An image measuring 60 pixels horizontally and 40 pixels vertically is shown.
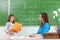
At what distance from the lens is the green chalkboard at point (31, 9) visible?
452 centimetres

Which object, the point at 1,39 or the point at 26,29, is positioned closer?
the point at 1,39

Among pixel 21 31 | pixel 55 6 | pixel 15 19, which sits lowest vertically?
pixel 21 31

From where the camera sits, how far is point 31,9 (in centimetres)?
454

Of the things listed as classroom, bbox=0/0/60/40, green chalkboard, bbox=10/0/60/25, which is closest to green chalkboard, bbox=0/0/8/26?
classroom, bbox=0/0/60/40

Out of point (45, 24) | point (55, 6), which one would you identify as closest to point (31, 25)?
point (55, 6)

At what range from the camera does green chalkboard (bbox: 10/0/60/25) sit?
4520 millimetres

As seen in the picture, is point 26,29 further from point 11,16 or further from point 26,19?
point 11,16

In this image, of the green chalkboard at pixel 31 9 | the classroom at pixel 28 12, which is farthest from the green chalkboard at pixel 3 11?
the green chalkboard at pixel 31 9

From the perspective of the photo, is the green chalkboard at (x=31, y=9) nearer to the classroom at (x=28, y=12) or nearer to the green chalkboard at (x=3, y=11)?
the classroom at (x=28, y=12)

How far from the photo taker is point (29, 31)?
4543 millimetres

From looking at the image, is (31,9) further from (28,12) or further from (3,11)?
(3,11)

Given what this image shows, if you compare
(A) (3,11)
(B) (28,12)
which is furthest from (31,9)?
(A) (3,11)

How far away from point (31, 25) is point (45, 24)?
1.26m

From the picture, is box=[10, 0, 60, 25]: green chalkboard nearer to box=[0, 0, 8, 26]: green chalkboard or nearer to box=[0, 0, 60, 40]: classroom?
box=[0, 0, 60, 40]: classroom
